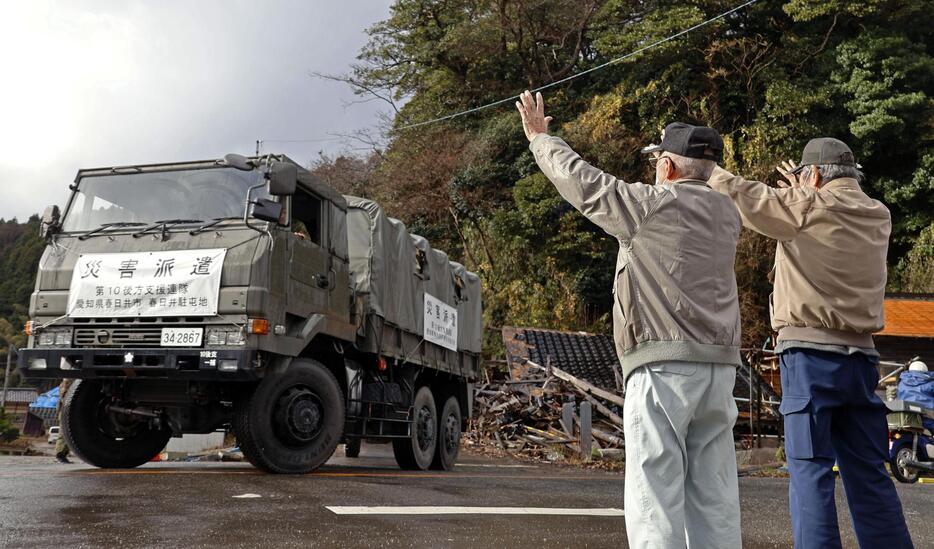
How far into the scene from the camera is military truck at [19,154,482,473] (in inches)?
304

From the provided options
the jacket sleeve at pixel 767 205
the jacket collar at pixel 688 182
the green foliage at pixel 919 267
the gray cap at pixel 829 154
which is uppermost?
the green foliage at pixel 919 267

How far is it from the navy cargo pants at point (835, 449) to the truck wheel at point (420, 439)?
737cm

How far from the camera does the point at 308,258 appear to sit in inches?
341

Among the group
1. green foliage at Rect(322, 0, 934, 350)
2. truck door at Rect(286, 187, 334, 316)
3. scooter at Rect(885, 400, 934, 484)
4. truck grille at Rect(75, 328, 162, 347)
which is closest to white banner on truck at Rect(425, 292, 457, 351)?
truck door at Rect(286, 187, 334, 316)

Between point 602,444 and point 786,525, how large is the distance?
1035 centimetres

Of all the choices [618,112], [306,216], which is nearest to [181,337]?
[306,216]

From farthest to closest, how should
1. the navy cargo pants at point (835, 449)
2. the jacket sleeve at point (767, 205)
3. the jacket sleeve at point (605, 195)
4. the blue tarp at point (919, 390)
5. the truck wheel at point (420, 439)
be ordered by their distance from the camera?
the blue tarp at point (919, 390), the truck wheel at point (420, 439), the jacket sleeve at point (767, 205), the navy cargo pants at point (835, 449), the jacket sleeve at point (605, 195)

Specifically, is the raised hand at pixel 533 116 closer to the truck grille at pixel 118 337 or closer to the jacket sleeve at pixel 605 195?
the jacket sleeve at pixel 605 195

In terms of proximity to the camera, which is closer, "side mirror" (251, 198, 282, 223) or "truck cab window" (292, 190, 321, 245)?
"side mirror" (251, 198, 282, 223)

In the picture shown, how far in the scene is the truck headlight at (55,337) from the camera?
797cm

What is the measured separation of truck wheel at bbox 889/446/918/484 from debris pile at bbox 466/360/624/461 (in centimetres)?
449

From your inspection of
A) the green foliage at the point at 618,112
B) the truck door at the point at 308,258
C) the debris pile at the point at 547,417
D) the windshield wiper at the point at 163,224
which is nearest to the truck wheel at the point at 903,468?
the debris pile at the point at 547,417

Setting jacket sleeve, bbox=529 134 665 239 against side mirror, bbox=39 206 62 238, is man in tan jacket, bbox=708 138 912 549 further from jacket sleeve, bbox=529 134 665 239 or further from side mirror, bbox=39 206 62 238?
side mirror, bbox=39 206 62 238

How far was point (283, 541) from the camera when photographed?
14.5 feet
